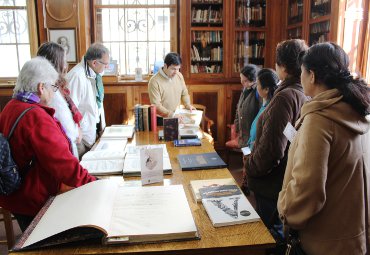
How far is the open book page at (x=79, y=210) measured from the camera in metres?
1.15

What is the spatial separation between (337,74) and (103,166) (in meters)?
1.26

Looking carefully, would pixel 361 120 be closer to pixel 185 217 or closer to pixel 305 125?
pixel 305 125

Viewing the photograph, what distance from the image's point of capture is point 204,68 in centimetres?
489

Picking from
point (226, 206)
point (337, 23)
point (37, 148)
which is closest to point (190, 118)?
point (337, 23)

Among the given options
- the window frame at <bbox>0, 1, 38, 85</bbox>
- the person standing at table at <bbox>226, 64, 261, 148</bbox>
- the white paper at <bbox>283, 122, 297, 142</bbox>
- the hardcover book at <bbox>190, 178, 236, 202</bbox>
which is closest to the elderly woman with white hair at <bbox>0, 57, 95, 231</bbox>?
the hardcover book at <bbox>190, 178, 236, 202</bbox>

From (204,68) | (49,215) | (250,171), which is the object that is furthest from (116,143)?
(204,68)

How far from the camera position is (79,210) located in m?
1.24

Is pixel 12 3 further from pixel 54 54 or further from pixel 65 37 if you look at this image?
pixel 54 54

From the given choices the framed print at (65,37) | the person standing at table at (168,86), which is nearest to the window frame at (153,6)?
the framed print at (65,37)

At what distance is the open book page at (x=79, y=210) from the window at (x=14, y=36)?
3.73 m

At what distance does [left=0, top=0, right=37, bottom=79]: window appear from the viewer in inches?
181

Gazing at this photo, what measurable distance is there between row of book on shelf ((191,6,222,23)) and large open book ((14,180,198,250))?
3.74 metres

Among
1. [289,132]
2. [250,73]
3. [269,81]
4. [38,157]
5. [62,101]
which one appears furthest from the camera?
[250,73]

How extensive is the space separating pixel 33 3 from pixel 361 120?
4.33 metres
